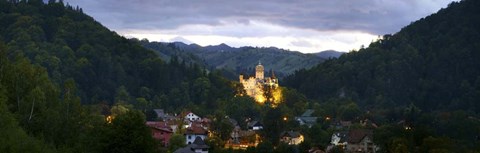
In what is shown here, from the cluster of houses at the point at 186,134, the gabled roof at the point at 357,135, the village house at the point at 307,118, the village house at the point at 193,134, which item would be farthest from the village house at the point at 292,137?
the village house at the point at 307,118

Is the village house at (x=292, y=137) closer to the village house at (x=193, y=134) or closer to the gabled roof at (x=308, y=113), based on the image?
the village house at (x=193, y=134)

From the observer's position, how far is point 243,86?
157 meters

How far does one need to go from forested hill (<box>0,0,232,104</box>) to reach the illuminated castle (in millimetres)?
9338

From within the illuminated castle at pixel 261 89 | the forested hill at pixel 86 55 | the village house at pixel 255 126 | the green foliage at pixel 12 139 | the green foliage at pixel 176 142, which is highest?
the forested hill at pixel 86 55

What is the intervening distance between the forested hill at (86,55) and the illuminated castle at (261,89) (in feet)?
30.6

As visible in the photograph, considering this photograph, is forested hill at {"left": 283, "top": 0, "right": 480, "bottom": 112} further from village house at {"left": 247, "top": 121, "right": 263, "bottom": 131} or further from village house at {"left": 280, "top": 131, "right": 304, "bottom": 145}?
village house at {"left": 280, "top": 131, "right": 304, "bottom": 145}

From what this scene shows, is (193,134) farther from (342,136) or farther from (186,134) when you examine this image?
(342,136)

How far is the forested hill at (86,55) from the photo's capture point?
147m

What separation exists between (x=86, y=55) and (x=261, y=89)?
34055 millimetres

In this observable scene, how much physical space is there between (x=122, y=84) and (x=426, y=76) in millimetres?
73227

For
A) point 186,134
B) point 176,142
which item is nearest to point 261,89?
point 186,134

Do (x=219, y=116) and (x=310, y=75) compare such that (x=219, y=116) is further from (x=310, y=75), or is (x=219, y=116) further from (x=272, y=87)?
(x=310, y=75)

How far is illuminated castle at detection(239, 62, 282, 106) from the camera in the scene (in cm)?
15000

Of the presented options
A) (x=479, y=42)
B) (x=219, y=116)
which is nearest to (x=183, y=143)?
(x=219, y=116)
